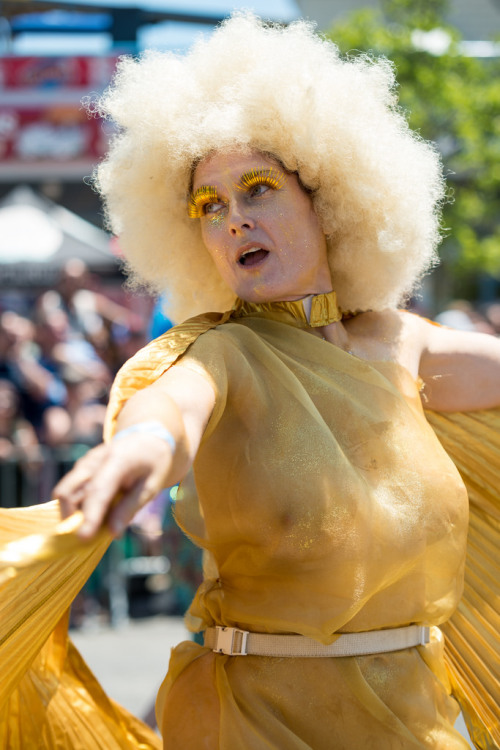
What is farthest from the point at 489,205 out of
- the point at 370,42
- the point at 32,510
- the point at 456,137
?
the point at 32,510

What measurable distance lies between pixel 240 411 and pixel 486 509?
0.84 metres

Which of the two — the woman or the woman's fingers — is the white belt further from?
the woman's fingers

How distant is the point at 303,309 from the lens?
2.06 meters

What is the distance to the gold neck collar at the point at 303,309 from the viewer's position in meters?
2.05

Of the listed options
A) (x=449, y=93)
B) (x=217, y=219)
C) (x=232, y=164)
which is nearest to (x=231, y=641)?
(x=217, y=219)

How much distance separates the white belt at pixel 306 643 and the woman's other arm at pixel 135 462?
1.85 ft

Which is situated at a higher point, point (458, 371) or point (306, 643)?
point (458, 371)

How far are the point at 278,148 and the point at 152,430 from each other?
2.99 feet

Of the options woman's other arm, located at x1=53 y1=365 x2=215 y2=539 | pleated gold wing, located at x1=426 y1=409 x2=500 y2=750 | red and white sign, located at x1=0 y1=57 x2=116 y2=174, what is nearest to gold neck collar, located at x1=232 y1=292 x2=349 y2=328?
pleated gold wing, located at x1=426 y1=409 x2=500 y2=750

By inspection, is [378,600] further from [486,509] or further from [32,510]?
[32,510]

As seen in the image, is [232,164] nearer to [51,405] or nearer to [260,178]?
[260,178]

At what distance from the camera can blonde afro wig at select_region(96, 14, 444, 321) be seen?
2.03 m

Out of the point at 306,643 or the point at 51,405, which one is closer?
the point at 306,643

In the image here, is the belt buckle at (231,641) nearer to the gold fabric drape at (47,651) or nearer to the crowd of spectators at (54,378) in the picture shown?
the gold fabric drape at (47,651)
